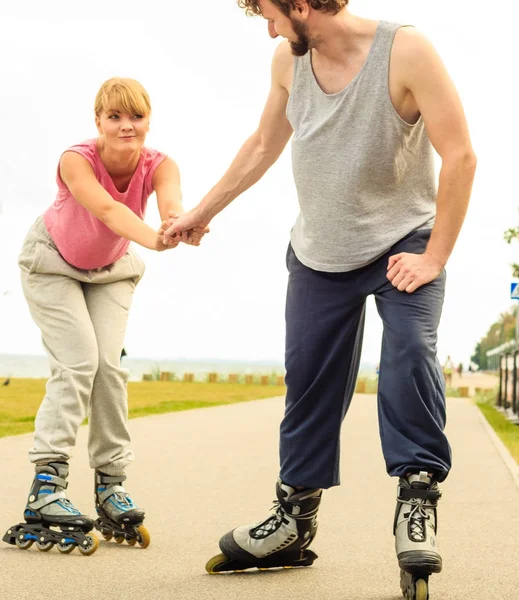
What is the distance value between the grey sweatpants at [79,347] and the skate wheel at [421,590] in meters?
1.78

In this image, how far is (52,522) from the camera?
4.54 metres

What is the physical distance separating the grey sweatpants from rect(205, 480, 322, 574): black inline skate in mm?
892

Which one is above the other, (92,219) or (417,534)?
(92,219)

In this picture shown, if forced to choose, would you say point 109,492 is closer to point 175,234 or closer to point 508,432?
point 175,234

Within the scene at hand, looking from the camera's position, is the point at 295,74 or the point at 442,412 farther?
the point at 295,74

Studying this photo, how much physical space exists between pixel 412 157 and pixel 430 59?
1.19 feet

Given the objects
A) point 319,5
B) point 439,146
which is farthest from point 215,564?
point 319,5

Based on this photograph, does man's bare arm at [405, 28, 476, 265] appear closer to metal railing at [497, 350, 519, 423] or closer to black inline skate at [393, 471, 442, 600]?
black inline skate at [393, 471, 442, 600]

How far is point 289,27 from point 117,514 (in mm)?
2286

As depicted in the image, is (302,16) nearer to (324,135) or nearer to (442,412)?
(324,135)

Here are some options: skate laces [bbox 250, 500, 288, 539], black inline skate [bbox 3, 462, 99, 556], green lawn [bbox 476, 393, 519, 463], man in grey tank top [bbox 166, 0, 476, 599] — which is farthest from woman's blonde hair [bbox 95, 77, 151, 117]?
green lawn [bbox 476, 393, 519, 463]

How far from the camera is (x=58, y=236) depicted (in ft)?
15.8

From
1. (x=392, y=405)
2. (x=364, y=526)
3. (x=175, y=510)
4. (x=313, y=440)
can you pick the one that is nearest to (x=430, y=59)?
(x=392, y=405)

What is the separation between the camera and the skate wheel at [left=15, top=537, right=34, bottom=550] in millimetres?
4566
